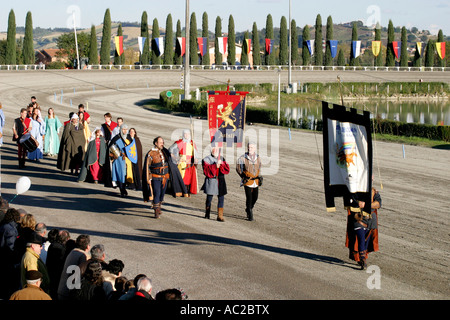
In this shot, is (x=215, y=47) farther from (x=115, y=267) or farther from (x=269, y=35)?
(x=115, y=267)

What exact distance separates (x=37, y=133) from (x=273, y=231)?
9605mm

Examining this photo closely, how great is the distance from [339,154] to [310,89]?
169ft

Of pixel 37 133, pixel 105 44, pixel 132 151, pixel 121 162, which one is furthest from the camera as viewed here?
pixel 105 44

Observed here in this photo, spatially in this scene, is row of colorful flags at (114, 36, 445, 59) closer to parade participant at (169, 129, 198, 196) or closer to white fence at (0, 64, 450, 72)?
white fence at (0, 64, 450, 72)

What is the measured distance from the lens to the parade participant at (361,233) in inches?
401

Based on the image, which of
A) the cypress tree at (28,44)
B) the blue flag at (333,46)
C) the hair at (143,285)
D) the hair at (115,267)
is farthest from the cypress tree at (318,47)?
the hair at (143,285)

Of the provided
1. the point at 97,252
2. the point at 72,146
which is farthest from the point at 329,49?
the point at 97,252

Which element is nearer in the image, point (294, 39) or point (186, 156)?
point (186, 156)

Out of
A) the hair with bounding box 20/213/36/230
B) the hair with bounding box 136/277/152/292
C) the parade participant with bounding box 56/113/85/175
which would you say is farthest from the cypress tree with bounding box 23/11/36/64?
the hair with bounding box 136/277/152/292

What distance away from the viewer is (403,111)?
2041 inches

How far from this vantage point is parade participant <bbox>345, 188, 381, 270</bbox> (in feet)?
33.4

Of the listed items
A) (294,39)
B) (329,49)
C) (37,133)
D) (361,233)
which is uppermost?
(294,39)
